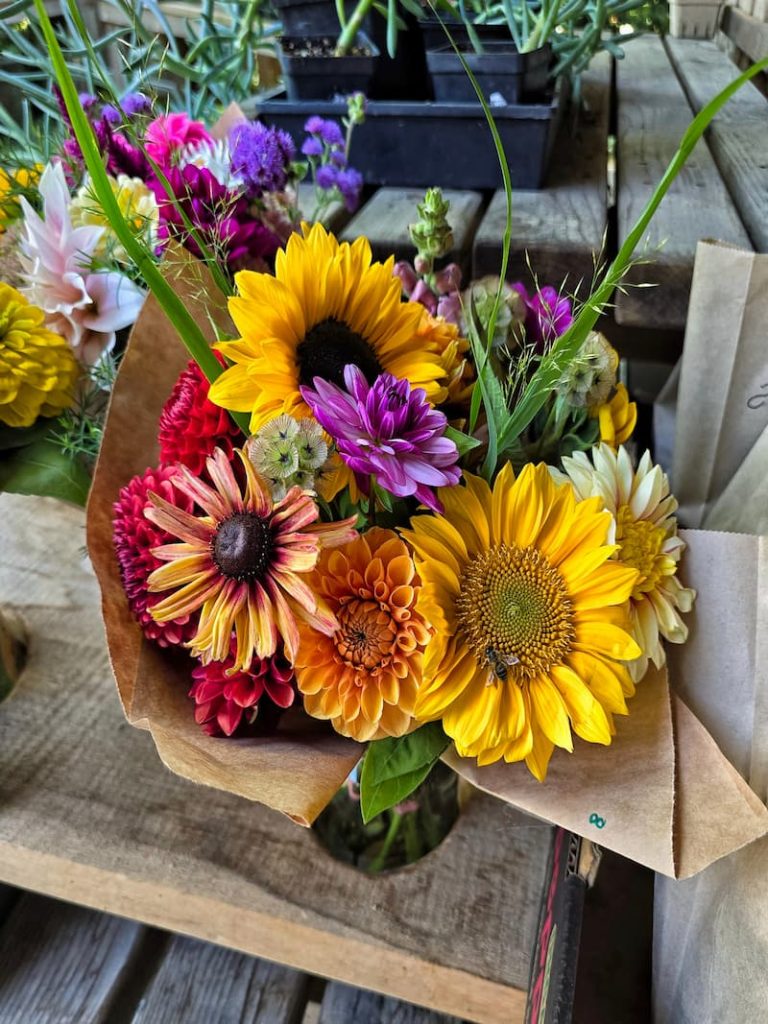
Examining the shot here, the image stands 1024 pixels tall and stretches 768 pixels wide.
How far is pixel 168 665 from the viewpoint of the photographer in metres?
0.40

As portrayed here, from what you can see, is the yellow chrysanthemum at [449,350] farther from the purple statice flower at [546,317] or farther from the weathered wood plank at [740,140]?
the weathered wood plank at [740,140]

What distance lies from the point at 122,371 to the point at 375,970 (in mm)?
420

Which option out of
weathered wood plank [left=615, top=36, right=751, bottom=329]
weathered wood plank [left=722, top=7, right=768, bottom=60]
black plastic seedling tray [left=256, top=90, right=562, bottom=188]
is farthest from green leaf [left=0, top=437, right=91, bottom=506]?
weathered wood plank [left=722, top=7, right=768, bottom=60]

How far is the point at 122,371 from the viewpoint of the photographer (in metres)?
0.41

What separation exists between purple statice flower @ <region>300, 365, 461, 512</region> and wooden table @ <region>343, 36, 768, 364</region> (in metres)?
0.18

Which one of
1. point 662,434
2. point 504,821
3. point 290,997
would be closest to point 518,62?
point 662,434

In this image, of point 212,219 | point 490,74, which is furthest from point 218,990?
point 490,74

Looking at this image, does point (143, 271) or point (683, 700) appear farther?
point (683, 700)

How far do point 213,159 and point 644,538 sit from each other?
0.37 metres

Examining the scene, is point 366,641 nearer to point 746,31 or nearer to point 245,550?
point 245,550


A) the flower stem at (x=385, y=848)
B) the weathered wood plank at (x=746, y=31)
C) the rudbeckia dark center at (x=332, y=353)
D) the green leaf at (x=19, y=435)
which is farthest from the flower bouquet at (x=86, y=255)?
the weathered wood plank at (x=746, y=31)

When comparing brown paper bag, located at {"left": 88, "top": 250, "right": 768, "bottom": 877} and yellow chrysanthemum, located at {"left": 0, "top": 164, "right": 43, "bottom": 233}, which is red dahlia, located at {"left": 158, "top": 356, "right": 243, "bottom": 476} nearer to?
brown paper bag, located at {"left": 88, "top": 250, "right": 768, "bottom": 877}

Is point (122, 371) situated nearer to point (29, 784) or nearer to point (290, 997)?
point (29, 784)

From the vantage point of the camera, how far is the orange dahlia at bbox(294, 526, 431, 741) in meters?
0.34
